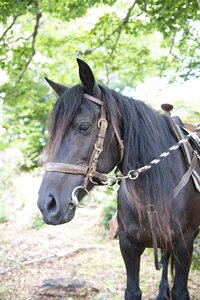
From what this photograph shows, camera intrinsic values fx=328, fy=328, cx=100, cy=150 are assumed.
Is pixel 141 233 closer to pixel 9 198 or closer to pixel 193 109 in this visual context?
pixel 193 109

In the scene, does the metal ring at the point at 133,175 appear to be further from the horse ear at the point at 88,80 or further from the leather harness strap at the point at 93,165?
the horse ear at the point at 88,80

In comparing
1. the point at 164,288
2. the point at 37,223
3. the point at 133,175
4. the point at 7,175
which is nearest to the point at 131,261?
the point at 133,175

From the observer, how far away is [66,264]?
5.25 metres

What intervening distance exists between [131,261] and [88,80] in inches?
58.5

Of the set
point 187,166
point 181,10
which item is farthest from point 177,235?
point 181,10

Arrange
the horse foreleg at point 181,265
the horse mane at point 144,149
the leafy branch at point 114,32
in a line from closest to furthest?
the horse mane at point 144,149 < the horse foreleg at point 181,265 < the leafy branch at point 114,32

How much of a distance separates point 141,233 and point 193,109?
3.42 metres

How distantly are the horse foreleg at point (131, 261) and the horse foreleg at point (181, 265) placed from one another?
0.29 metres

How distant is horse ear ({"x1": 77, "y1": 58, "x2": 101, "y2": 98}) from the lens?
77.9 inches

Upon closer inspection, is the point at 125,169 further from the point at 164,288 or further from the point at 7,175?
the point at 7,175

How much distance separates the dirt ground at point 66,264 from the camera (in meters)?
4.00

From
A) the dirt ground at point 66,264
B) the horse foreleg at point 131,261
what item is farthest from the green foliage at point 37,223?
the horse foreleg at point 131,261

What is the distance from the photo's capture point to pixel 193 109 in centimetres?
539

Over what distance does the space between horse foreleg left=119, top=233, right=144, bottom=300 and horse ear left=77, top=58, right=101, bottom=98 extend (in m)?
1.18
